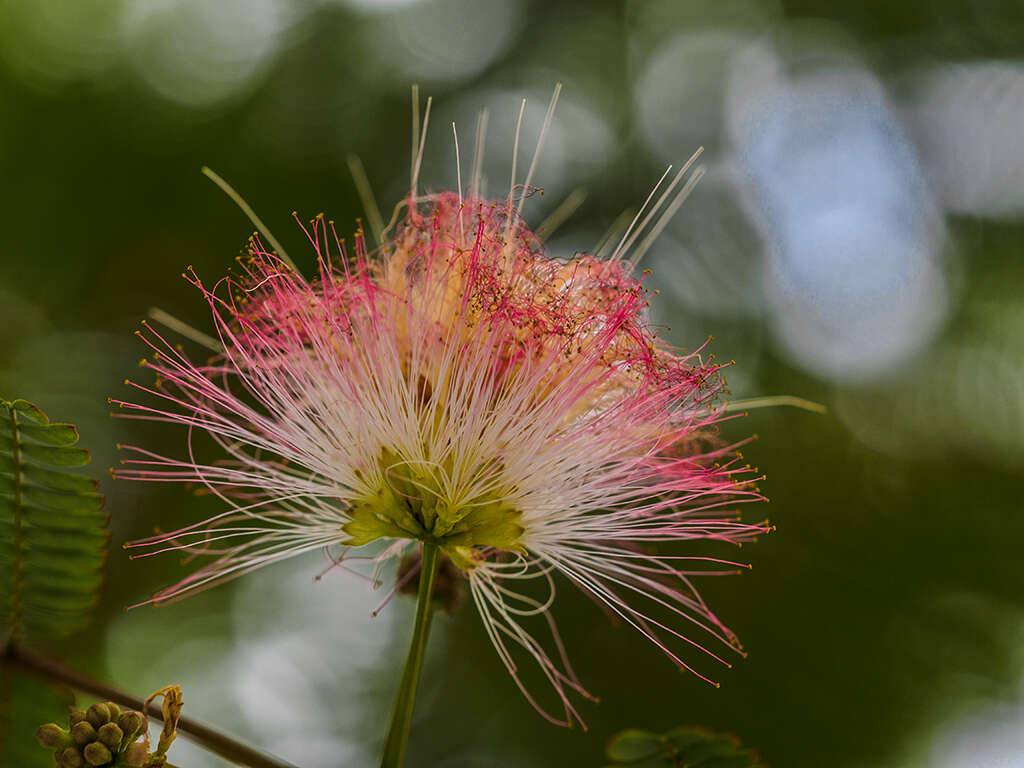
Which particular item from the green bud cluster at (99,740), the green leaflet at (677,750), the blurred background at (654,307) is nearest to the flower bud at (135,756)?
the green bud cluster at (99,740)

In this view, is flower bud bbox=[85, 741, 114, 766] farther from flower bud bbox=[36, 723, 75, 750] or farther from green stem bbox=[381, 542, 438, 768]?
green stem bbox=[381, 542, 438, 768]

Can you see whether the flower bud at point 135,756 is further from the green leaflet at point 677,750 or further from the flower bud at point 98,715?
the green leaflet at point 677,750

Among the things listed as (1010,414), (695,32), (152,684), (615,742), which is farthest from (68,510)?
(695,32)

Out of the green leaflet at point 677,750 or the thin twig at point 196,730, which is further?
the green leaflet at point 677,750

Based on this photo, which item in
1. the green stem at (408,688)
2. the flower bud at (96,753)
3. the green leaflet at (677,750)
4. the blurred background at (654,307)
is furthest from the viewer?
the blurred background at (654,307)

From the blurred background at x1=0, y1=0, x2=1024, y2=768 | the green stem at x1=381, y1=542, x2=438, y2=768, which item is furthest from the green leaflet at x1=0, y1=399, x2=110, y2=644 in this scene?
the blurred background at x1=0, y1=0, x2=1024, y2=768

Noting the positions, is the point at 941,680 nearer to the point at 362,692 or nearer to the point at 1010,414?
the point at 1010,414

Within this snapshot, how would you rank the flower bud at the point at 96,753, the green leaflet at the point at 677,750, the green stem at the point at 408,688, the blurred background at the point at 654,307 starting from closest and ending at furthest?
the flower bud at the point at 96,753 < the green stem at the point at 408,688 < the green leaflet at the point at 677,750 < the blurred background at the point at 654,307
